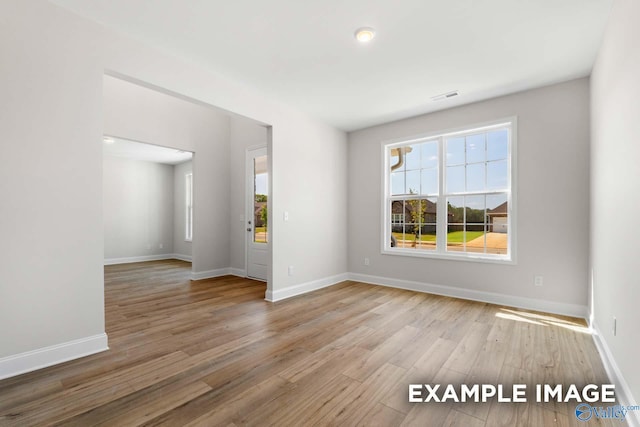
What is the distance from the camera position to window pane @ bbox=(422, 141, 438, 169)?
451 centimetres

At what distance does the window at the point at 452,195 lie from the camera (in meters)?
3.91

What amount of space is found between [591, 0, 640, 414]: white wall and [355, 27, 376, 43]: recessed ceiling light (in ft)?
5.44

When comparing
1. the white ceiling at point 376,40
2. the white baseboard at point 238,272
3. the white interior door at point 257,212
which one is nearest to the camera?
the white ceiling at point 376,40

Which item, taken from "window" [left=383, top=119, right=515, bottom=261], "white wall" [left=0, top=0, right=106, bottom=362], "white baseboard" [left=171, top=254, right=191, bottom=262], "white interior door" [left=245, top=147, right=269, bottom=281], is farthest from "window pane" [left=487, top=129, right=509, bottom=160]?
"white baseboard" [left=171, top=254, right=191, bottom=262]

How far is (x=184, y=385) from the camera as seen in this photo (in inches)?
77.9

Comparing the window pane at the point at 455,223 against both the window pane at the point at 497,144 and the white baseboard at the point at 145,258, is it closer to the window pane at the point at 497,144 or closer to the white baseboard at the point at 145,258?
the window pane at the point at 497,144

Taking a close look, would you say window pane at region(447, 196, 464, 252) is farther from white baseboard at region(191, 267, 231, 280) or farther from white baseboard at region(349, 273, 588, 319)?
white baseboard at region(191, 267, 231, 280)

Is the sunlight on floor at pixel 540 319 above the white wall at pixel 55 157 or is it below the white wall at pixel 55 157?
below

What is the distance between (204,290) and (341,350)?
114 inches

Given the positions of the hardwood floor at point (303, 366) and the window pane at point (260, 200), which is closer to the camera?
the hardwood floor at point (303, 366)

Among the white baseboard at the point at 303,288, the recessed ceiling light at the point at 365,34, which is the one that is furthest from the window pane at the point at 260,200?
the recessed ceiling light at the point at 365,34

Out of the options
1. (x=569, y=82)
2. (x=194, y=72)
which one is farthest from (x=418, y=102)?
(x=194, y=72)

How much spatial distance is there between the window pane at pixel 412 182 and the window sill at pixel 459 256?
3.19 feet

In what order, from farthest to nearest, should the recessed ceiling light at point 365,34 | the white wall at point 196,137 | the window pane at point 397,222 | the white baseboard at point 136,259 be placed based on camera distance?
the white baseboard at point 136,259 → the window pane at point 397,222 → the white wall at point 196,137 → the recessed ceiling light at point 365,34
